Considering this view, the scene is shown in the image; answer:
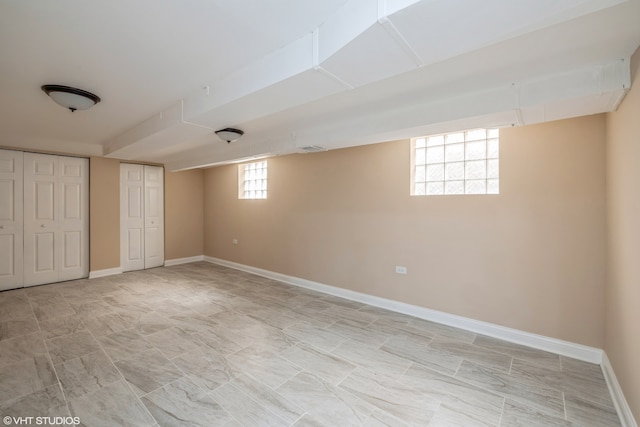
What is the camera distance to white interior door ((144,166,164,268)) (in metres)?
6.23

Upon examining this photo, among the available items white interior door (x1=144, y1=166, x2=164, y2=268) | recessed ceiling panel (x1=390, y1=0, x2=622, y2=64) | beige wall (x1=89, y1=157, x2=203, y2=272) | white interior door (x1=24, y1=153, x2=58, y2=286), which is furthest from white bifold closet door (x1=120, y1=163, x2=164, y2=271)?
recessed ceiling panel (x1=390, y1=0, x2=622, y2=64)

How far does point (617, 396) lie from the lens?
201 centimetres

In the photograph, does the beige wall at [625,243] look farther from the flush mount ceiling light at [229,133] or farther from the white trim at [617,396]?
the flush mount ceiling light at [229,133]

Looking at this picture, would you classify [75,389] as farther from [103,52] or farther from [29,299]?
[29,299]

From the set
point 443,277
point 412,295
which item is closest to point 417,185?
point 443,277

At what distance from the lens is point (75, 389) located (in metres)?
2.12

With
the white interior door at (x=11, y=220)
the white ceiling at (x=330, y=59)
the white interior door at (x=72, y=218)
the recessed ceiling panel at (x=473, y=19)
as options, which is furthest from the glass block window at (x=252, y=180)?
the recessed ceiling panel at (x=473, y=19)

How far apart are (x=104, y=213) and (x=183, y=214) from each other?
5.45 feet

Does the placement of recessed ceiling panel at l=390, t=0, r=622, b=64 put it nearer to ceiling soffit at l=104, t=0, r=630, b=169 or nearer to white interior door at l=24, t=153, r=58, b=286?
ceiling soffit at l=104, t=0, r=630, b=169

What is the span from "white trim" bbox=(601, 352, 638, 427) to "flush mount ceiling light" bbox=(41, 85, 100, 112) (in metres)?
4.93

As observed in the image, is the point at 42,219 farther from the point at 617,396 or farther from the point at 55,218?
the point at 617,396

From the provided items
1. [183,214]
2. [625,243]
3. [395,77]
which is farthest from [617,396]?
[183,214]

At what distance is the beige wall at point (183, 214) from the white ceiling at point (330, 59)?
3.62 meters

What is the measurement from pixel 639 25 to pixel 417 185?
2339 mm
